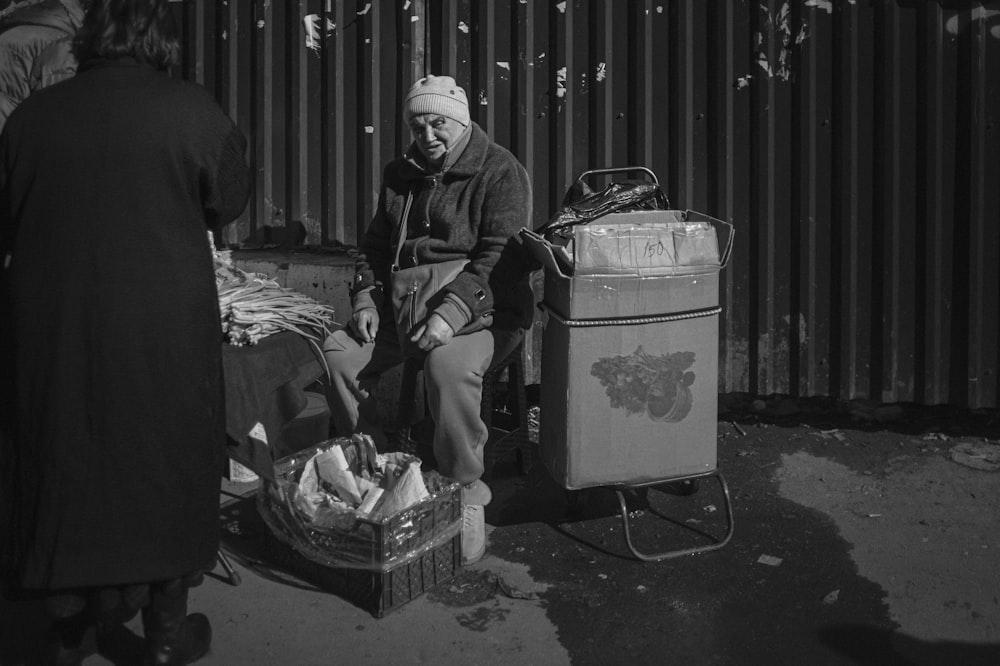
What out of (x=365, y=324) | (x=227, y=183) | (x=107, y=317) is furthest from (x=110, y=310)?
(x=365, y=324)

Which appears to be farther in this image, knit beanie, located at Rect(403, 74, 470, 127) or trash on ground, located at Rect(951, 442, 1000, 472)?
trash on ground, located at Rect(951, 442, 1000, 472)

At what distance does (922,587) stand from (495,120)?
3.00 meters

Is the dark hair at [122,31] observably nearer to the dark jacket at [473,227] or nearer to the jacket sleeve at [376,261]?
the dark jacket at [473,227]

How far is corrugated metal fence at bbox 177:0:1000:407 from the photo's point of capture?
5.03 meters

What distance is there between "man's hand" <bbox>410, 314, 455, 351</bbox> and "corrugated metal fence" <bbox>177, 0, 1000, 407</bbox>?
62.7 inches

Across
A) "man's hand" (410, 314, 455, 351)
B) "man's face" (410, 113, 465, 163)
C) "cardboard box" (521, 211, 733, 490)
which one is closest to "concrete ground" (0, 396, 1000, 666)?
"cardboard box" (521, 211, 733, 490)

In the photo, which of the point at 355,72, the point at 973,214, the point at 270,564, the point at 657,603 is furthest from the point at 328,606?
the point at 973,214

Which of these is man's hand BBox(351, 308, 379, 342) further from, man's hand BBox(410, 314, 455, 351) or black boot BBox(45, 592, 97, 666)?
black boot BBox(45, 592, 97, 666)

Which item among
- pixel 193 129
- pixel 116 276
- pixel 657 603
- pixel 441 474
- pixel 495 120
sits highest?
pixel 495 120

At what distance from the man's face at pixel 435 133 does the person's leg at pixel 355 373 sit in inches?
30.2

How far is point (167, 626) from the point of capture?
120 inches

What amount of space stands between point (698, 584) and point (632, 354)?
857 mm

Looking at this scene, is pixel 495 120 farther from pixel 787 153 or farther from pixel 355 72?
pixel 787 153

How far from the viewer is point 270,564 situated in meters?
3.91
